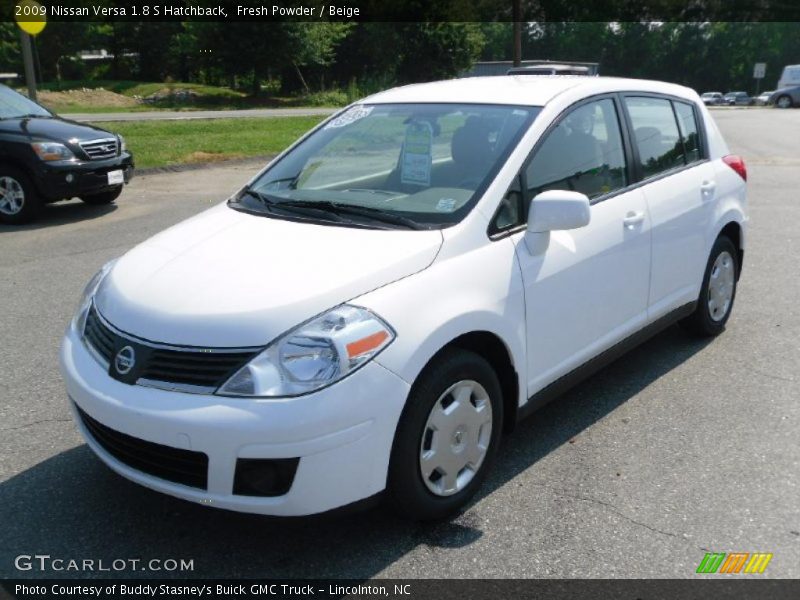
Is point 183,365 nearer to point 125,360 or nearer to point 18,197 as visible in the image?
point 125,360

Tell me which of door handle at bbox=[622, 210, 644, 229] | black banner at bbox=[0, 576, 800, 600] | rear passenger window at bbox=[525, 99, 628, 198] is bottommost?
black banner at bbox=[0, 576, 800, 600]

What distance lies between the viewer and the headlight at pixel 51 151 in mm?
9570

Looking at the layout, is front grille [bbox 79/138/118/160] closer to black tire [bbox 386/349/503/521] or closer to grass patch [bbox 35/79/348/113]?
black tire [bbox 386/349/503/521]

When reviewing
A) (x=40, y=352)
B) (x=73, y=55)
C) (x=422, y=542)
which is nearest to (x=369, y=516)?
(x=422, y=542)

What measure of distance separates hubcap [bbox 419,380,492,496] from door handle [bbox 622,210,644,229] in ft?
4.51

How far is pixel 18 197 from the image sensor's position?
9625mm

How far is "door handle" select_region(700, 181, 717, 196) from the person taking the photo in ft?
15.7

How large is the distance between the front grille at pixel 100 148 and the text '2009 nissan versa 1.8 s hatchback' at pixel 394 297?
6533 millimetres

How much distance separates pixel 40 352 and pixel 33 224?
5.32 metres

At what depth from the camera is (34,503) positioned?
3309 millimetres

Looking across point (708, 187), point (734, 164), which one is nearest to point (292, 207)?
point (708, 187)

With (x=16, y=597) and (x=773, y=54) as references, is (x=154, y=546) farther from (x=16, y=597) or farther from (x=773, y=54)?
(x=773, y=54)

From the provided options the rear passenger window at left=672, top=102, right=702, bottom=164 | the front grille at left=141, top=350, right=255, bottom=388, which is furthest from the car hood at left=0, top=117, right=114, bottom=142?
the front grille at left=141, top=350, right=255, bottom=388

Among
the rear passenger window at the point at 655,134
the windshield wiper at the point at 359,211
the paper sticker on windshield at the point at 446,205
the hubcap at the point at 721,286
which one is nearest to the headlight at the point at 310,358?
the windshield wiper at the point at 359,211
